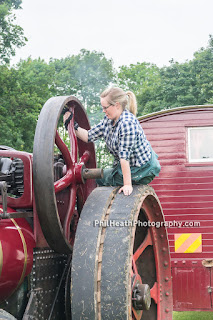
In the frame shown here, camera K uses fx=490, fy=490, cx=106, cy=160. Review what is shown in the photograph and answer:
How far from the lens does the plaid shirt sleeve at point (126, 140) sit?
9.59 feet

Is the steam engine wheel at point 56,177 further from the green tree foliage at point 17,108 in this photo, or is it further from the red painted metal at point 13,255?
the green tree foliage at point 17,108

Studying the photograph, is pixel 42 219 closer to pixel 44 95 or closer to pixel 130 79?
pixel 44 95

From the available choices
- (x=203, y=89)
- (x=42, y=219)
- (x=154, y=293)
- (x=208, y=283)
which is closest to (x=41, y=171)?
(x=42, y=219)

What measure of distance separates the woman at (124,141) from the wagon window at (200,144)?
3.11 m

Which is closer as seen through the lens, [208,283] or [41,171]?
[41,171]

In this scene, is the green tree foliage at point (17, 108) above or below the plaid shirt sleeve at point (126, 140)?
above

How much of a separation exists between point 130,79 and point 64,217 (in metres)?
42.8

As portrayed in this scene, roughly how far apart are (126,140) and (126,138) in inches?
0.5

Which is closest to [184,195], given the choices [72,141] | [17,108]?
[72,141]

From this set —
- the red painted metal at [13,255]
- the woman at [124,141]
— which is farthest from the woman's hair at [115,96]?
the red painted metal at [13,255]

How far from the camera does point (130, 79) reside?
4500 cm

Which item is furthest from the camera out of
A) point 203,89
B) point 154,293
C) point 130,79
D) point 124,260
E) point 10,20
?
point 130,79

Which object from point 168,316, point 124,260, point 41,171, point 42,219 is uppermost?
point 41,171

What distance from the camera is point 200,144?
623 cm
